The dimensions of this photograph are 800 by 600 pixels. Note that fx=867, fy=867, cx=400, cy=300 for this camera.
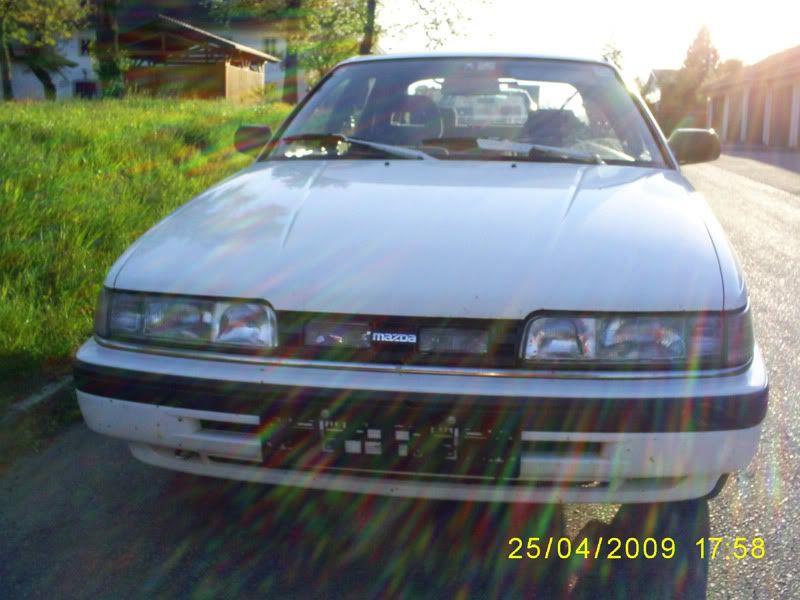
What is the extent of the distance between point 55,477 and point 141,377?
104 cm

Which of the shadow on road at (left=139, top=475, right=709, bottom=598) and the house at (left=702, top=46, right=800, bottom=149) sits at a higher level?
the house at (left=702, top=46, right=800, bottom=149)

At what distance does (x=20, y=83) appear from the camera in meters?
50.6

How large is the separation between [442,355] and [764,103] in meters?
42.4

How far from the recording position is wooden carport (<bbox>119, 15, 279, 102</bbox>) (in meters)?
31.3

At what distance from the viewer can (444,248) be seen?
234 cm

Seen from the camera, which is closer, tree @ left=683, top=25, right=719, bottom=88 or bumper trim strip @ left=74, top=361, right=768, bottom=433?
bumper trim strip @ left=74, top=361, right=768, bottom=433

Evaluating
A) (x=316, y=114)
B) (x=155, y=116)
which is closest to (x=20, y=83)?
(x=155, y=116)

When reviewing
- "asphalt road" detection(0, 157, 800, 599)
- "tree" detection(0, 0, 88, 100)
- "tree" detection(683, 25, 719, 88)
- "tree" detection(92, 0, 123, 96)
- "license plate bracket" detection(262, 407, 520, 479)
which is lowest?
"asphalt road" detection(0, 157, 800, 599)

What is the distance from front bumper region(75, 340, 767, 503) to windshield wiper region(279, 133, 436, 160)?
50.8 inches

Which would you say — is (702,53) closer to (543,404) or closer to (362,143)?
(362,143)

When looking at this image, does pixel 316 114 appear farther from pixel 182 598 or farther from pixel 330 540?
pixel 182 598
